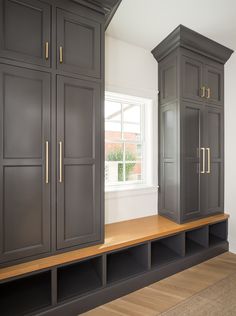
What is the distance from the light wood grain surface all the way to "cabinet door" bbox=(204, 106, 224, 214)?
19cm

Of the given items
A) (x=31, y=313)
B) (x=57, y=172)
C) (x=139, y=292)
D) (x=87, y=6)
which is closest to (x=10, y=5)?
(x=87, y=6)

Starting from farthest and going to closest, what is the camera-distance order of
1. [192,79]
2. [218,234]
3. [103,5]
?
1. [218,234]
2. [192,79]
3. [103,5]

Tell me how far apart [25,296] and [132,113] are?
2.22m

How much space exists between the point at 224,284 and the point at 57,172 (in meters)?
1.96

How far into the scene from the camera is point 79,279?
5.73 ft

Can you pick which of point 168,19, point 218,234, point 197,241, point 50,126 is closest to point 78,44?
point 50,126

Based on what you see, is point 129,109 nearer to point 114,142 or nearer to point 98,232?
point 114,142

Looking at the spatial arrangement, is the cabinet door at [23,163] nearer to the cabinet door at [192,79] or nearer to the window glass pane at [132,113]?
the window glass pane at [132,113]

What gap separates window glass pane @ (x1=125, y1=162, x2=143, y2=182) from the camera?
2.58m

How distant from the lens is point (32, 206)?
58.1 inches

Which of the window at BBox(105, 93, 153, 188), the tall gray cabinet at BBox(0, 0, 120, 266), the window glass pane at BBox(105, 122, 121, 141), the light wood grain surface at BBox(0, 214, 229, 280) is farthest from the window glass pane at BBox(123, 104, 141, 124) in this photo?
the light wood grain surface at BBox(0, 214, 229, 280)

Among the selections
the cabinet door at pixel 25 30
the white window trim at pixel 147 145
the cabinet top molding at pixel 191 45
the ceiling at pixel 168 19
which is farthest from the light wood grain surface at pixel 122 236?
the ceiling at pixel 168 19

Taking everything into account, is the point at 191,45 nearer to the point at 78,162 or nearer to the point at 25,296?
the point at 78,162

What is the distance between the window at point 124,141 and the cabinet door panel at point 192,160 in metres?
0.58
